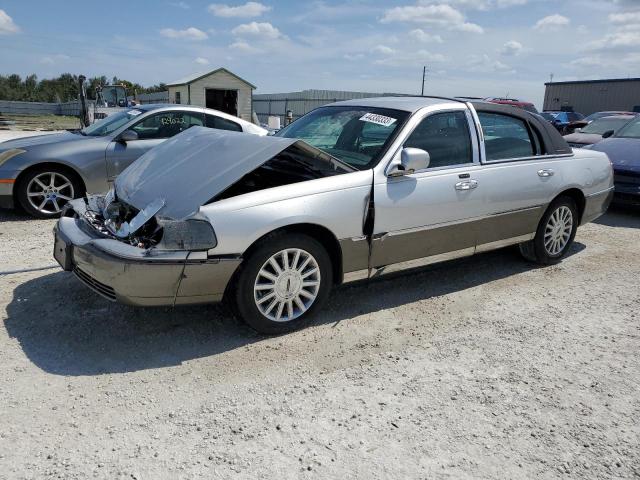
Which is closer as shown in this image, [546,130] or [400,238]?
[400,238]

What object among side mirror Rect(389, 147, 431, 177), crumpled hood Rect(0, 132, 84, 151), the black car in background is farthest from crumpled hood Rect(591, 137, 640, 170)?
crumpled hood Rect(0, 132, 84, 151)

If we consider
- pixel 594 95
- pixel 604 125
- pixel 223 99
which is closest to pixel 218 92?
pixel 223 99

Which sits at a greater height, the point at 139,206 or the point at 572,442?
the point at 139,206

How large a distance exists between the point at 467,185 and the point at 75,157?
489 centimetres

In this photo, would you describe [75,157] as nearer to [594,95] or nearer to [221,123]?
[221,123]

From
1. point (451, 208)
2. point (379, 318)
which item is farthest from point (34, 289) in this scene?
point (451, 208)

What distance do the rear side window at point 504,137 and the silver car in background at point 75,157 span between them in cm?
432

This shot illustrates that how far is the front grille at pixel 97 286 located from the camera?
3238 millimetres

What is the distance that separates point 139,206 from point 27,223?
3.53m

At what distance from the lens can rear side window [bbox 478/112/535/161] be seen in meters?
4.60

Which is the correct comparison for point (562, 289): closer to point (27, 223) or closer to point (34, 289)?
point (34, 289)

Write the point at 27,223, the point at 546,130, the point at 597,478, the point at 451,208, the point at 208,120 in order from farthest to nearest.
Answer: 1. the point at 208,120
2. the point at 27,223
3. the point at 546,130
4. the point at 451,208
5. the point at 597,478

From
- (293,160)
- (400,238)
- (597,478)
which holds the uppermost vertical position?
(293,160)

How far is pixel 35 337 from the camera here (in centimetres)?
344
